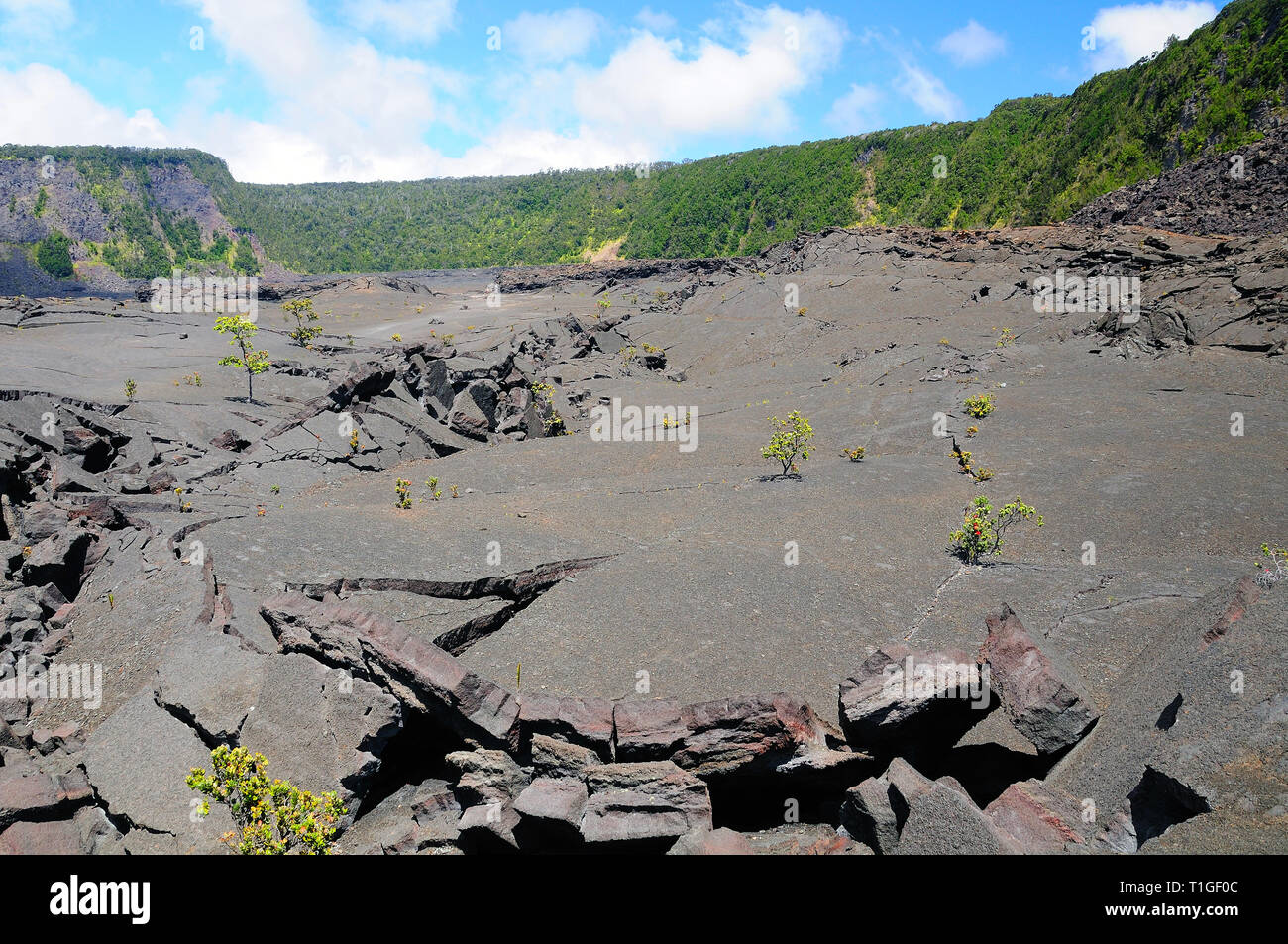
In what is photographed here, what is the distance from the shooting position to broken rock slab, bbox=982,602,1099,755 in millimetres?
5406

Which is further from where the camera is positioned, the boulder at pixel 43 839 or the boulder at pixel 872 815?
the boulder at pixel 43 839

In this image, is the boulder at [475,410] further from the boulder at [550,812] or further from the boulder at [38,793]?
the boulder at [550,812]

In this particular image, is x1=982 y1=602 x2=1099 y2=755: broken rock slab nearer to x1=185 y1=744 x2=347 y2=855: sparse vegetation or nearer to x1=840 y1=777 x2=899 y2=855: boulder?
x1=840 y1=777 x2=899 y2=855: boulder

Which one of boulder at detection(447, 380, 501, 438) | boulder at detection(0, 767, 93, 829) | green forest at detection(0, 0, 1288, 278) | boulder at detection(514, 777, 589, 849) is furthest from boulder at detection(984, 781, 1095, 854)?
green forest at detection(0, 0, 1288, 278)

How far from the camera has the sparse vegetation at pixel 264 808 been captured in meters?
4.80

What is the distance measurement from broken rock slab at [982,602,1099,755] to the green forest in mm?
44002

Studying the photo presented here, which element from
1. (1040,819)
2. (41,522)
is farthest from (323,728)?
(41,522)

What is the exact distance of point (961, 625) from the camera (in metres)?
8.17

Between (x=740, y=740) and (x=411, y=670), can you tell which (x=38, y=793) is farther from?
(x=740, y=740)

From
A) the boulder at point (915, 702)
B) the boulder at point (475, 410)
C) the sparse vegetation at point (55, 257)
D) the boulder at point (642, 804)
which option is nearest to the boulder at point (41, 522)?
the boulder at point (642, 804)

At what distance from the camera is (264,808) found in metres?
4.88

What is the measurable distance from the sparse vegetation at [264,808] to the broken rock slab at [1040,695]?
5.27 m
